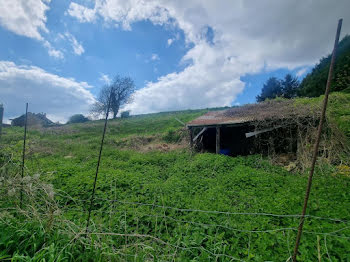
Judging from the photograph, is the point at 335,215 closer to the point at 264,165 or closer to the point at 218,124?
the point at 264,165

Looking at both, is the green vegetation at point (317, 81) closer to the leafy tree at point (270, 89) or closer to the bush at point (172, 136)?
the leafy tree at point (270, 89)

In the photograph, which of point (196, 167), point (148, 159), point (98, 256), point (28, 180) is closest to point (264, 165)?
point (196, 167)

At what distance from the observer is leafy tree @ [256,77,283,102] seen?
31578mm

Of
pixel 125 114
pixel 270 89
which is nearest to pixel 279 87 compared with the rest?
pixel 270 89

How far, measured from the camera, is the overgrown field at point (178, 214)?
199 centimetres

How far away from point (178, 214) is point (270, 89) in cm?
3574

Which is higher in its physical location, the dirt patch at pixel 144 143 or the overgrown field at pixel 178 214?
the dirt patch at pixel 144 143

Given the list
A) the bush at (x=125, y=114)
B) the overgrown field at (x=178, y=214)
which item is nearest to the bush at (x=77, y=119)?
the bush at (x=125, y=114)

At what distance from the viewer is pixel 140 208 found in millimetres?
3621

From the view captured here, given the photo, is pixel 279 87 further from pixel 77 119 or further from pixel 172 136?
pixel 77 119

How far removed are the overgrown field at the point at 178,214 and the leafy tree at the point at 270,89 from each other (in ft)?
89.5

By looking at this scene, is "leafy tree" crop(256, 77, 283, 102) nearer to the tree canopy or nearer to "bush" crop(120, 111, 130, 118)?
the tree canopy

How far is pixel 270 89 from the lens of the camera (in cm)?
3234

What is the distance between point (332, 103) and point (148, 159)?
9.68m
